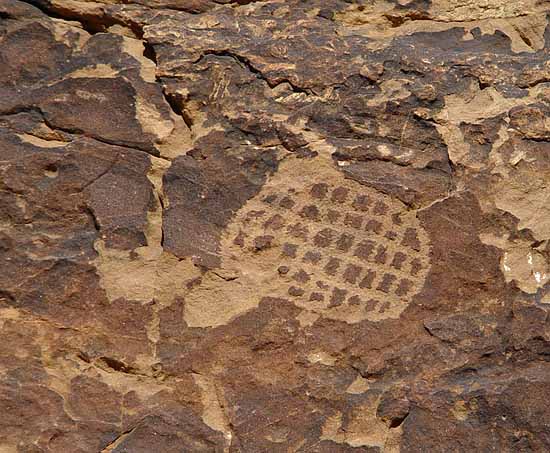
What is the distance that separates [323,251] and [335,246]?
2cm

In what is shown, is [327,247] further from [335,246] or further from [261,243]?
[261,243]

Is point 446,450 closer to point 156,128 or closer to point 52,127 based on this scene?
point 156,128

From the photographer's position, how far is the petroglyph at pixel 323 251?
1.70 metres

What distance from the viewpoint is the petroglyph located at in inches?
66.8

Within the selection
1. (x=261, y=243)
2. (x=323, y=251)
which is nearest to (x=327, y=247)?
(x=323, y=251)

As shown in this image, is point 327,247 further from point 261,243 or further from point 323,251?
point 261,243

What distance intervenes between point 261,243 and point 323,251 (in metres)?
0.12

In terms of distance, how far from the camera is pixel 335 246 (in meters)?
1.70

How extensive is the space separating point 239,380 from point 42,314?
393 mm

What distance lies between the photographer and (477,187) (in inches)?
68.1

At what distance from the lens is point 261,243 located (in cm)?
170

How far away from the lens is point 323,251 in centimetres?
170

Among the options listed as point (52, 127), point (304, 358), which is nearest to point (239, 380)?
point (304, 358)

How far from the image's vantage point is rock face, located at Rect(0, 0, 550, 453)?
167cm
